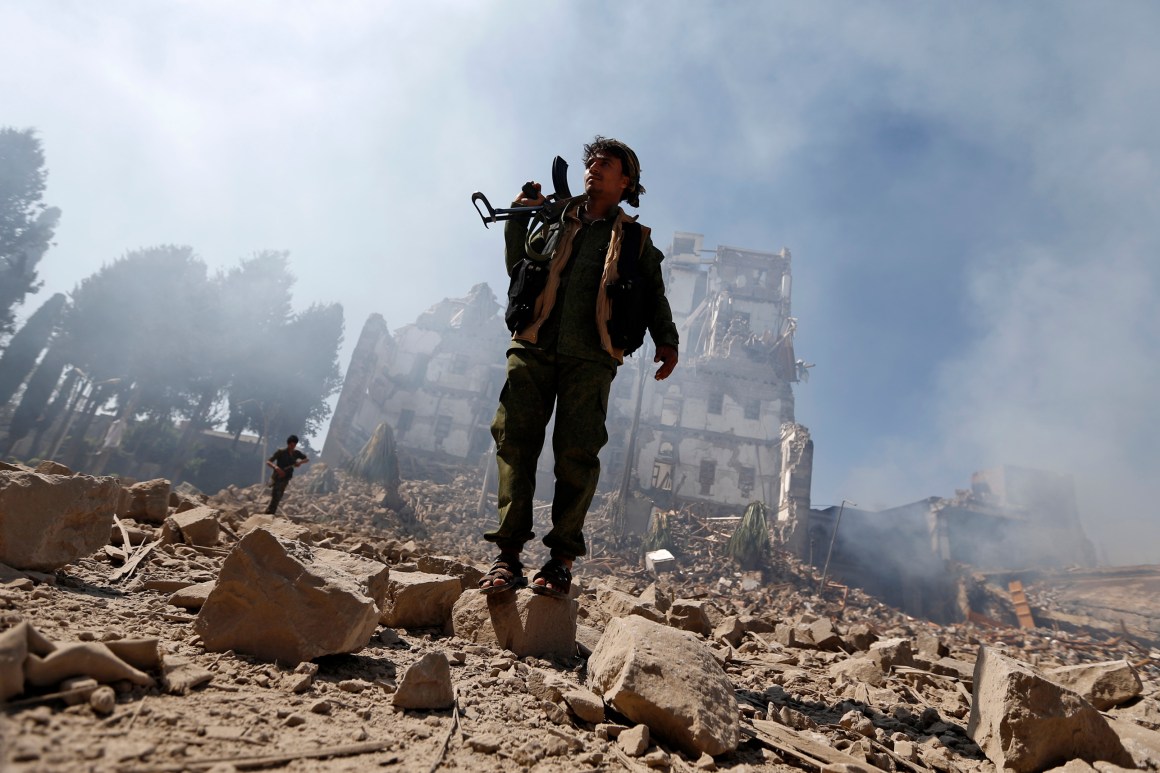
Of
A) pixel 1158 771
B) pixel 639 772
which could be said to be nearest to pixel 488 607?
pixel 639 772

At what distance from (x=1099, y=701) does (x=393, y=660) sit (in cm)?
267

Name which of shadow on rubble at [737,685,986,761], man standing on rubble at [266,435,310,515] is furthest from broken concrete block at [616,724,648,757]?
man standing on rubble at [266,435,310,515]

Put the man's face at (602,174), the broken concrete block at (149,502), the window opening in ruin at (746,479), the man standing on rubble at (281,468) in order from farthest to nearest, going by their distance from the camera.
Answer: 1. the window opening in ruin at (746,479)
2. the man standing on rubble at (281,468)
3. the broken concrete block at (149,502)
4. the man's face at (602,174)

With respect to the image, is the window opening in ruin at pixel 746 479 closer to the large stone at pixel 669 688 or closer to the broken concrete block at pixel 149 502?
the broken concrete block at pixel 149 502

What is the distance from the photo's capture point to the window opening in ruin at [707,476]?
1176 inches

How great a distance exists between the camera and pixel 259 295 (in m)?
30.0

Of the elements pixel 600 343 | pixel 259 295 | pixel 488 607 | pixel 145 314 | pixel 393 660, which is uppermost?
pixel 259 295

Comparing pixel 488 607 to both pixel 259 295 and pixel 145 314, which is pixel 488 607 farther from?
pixel 259 295

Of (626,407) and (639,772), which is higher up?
(626,407)

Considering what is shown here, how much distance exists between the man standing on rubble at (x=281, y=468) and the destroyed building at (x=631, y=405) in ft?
48.3

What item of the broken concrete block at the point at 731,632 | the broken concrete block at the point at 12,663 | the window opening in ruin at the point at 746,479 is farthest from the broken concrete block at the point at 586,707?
the window opening in ruin at the point at 746,479

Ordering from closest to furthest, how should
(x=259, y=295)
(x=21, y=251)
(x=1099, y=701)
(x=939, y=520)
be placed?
(x=1099, y=701) < (x=21, y=251) < (x=939, y=520) < (x=259, y=295)

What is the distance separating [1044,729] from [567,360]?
6.51ft

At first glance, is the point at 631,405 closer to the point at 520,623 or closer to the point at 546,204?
the point at 546,204
